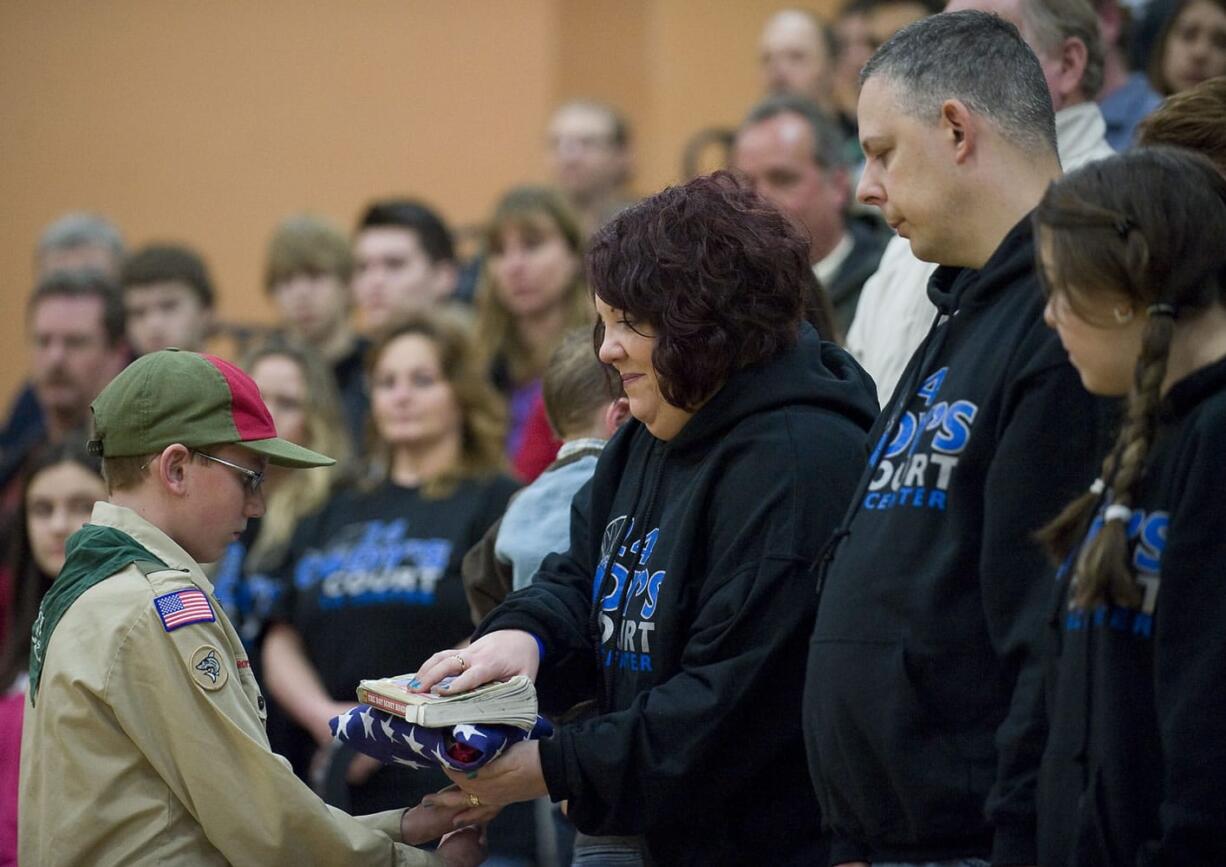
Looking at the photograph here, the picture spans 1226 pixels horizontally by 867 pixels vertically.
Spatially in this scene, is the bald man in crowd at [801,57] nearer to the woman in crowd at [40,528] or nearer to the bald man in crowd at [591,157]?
the bald man in crowd at [591,157]

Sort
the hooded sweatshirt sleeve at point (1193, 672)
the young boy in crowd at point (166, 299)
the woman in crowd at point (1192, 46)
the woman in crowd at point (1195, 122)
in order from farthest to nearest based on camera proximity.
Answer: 1. the young boy in crowd at point (166, 299)
2. the woman in crowd at point (1192, 46)
3. the woman in crowd at point (1195, 122)
4. the hooded sweatshirt sleeve at point (1193, 672)

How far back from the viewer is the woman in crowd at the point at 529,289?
20.4 ft

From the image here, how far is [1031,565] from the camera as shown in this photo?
2.48m

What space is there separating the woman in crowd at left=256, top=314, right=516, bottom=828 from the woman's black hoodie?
2.60 metres

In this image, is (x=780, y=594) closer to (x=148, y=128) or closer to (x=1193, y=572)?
(x=1193, y=572)

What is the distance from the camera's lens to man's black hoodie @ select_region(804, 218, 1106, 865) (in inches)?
97.4

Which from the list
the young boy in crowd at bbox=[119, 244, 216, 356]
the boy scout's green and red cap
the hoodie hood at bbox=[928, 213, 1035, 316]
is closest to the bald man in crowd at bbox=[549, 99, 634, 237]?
the young boy in crowd at bbox=[119, 244, 216, 356]

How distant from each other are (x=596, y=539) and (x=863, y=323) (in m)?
1.05

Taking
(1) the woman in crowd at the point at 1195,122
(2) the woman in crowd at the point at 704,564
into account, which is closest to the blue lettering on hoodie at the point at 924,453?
(2) the woman in crowd at the point at 704,564

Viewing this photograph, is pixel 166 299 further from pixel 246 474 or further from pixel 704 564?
pixel 704 564

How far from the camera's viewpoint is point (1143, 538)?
2.30 meters

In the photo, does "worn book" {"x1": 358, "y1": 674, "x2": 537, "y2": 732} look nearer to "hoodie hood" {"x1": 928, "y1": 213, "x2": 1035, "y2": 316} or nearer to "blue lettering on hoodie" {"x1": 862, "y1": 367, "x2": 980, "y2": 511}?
"blue lettering on hoodie" {"x1": 862, "y1": 367, "x2": 980, "y2": 511}

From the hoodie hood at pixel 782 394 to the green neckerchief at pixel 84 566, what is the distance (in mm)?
989

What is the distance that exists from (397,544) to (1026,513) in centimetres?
292
